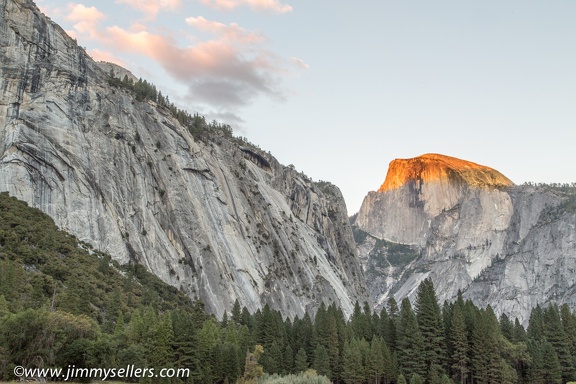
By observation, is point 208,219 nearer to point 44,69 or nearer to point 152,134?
point 152,134

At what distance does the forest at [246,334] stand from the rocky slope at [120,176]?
8882 mm

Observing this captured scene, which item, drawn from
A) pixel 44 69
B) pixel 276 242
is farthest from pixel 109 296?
pixel 276 242

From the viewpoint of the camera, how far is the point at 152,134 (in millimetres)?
156875

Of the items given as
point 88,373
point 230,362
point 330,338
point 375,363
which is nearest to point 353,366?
point 375,363

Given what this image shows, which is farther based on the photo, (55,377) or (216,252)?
(216,252)

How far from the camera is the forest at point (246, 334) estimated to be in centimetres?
7938

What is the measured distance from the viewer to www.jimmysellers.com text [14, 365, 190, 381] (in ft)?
185

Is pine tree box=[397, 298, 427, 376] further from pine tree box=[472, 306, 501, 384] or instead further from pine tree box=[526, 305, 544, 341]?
pine tree box=[526, 305, 544, 341]

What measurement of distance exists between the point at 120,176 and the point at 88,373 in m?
83.4

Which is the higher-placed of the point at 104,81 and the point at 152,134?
the point at 104,81

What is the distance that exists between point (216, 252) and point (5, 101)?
5657 cm

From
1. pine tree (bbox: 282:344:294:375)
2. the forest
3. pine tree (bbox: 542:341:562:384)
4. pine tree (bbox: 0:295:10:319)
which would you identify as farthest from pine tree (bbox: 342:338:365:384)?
pine tree (bbox: 0:295:10:319)

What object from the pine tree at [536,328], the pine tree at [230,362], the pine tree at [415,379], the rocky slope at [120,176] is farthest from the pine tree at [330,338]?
the rocky slope at [120,176]

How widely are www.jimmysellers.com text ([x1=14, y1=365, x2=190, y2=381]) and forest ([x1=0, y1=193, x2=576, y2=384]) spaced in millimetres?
1041
